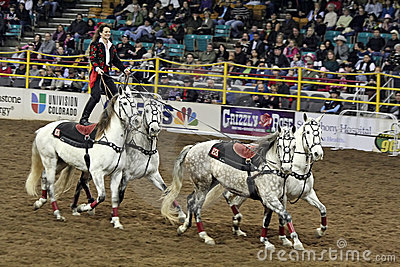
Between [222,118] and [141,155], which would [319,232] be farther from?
[222,118]

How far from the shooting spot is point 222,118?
685 inches

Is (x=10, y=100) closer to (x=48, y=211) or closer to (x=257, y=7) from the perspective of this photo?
(x=257, y=7)

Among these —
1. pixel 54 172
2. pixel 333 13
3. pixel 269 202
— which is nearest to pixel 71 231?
pixel 54 172

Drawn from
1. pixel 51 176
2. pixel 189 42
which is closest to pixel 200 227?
pixel 51 176

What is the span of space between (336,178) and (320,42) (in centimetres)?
745

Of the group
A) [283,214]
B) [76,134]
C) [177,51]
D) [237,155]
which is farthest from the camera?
[177,51]

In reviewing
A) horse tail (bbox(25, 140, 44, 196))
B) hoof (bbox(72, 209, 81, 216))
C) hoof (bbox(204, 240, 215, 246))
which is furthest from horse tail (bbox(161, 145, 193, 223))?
horse tail (bbox(25, 140, 44, 196))

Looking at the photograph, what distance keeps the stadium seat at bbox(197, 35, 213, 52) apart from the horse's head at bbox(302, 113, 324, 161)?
43.6ft

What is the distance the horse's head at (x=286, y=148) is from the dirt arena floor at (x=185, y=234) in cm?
102

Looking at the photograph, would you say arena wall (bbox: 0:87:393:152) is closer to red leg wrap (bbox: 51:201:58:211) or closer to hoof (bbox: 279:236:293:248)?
red leg wrap (bbox: 51:201:58:211)

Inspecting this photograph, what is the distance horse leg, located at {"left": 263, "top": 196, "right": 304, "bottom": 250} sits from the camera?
8.16 meters

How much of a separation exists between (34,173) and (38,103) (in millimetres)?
9589

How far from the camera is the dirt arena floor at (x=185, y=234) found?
7832mm

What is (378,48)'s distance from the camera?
60.6 ft
